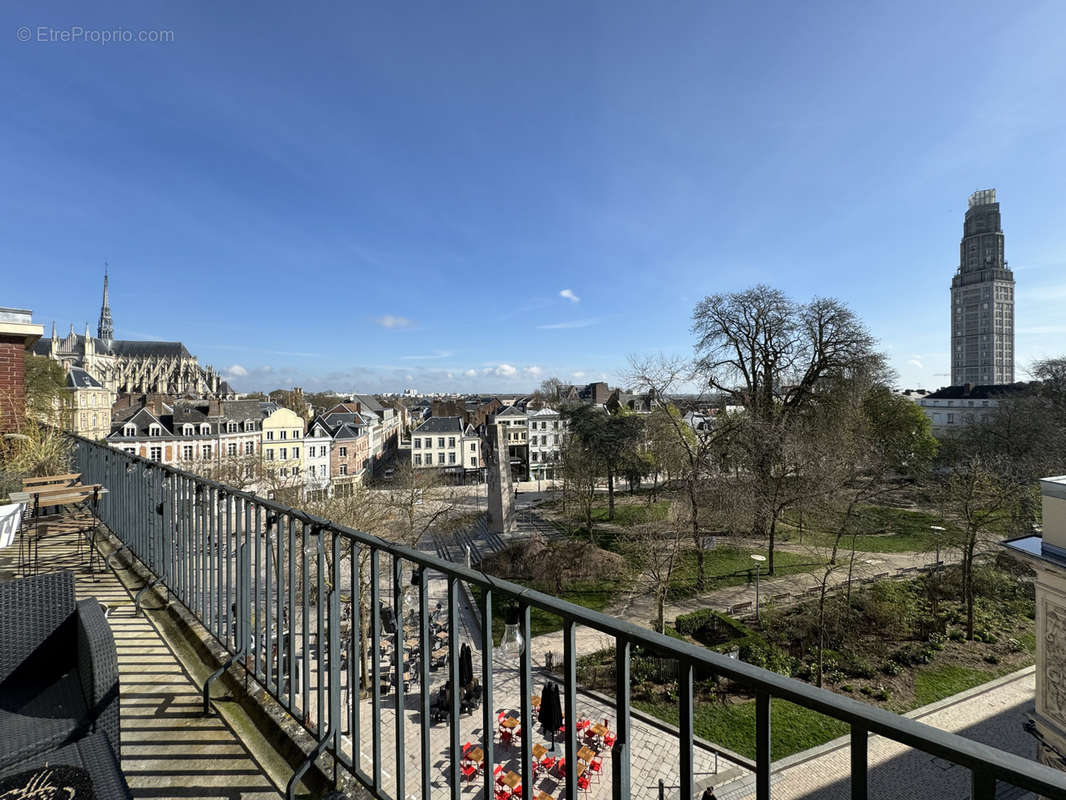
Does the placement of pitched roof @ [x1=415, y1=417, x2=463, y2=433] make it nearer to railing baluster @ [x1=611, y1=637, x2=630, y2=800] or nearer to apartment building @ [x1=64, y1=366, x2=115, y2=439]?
apartment building @ [x1=64, y1=366, x2=115, y2=439]

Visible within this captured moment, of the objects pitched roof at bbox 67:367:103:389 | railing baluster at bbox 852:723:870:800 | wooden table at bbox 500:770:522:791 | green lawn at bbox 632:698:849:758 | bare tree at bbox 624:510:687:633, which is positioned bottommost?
green lawn at bbox 632:698:849:758

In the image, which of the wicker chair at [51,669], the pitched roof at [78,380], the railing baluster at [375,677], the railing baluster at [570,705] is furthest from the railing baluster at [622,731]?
the pitched roof at [78,380]

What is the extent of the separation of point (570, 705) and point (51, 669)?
96.3 inches

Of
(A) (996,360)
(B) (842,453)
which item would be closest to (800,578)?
(B) (842,453)

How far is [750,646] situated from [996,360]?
9352 cm

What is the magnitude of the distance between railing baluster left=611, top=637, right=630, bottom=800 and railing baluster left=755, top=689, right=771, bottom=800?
31 cm

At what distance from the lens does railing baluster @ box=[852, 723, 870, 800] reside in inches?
33.8

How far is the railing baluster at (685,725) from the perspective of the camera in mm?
1087

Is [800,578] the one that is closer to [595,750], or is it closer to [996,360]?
[595,750]

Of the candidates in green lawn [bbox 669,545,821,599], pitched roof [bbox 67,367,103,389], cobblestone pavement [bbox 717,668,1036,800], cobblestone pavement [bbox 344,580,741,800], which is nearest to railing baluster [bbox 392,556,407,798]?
cobblestone pavement [bbox 344,580,741,800]

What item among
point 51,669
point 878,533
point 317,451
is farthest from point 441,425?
point 51,669

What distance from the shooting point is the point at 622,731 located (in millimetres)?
1281

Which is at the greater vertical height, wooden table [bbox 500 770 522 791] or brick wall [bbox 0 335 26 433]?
brick wall [bbox 0 335 26 433]

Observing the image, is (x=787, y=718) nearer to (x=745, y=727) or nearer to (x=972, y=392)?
(x=745, y=727)
